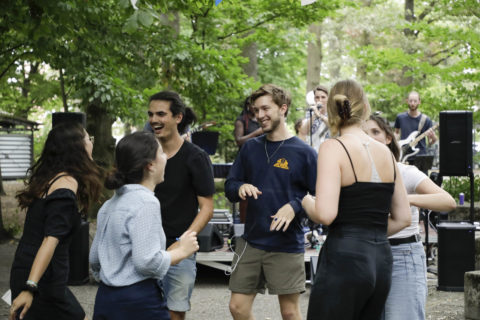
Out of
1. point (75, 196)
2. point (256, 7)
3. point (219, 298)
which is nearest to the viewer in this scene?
point (75, 196)

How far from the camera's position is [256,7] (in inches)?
661

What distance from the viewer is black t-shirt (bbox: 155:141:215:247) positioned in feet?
15.7

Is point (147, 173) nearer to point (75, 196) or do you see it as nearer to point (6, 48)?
point (75, 196)

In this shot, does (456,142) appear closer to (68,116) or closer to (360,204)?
(68,116)

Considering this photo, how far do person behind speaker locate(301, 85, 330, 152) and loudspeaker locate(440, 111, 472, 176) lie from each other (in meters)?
1.66

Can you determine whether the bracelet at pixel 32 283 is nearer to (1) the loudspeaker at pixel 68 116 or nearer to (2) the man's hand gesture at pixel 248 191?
(2) the man's hand gesture at pixel 248 191

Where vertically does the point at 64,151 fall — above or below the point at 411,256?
above

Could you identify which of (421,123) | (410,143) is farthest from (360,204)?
(421,123)

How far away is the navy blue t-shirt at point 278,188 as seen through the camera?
4.84 meters

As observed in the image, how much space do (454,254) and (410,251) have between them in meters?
5.12

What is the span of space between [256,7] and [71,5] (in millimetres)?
8498

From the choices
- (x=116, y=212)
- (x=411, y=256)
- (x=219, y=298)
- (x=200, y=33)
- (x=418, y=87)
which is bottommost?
(x=219, y=298)

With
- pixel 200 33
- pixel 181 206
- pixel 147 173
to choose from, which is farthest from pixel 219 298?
pixel 200 33

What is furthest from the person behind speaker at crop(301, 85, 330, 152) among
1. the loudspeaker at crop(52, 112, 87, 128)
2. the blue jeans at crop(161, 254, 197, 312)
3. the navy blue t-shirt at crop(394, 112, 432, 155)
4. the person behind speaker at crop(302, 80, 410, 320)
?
the person behind speaker at crop(302, 80, 410, 320)
